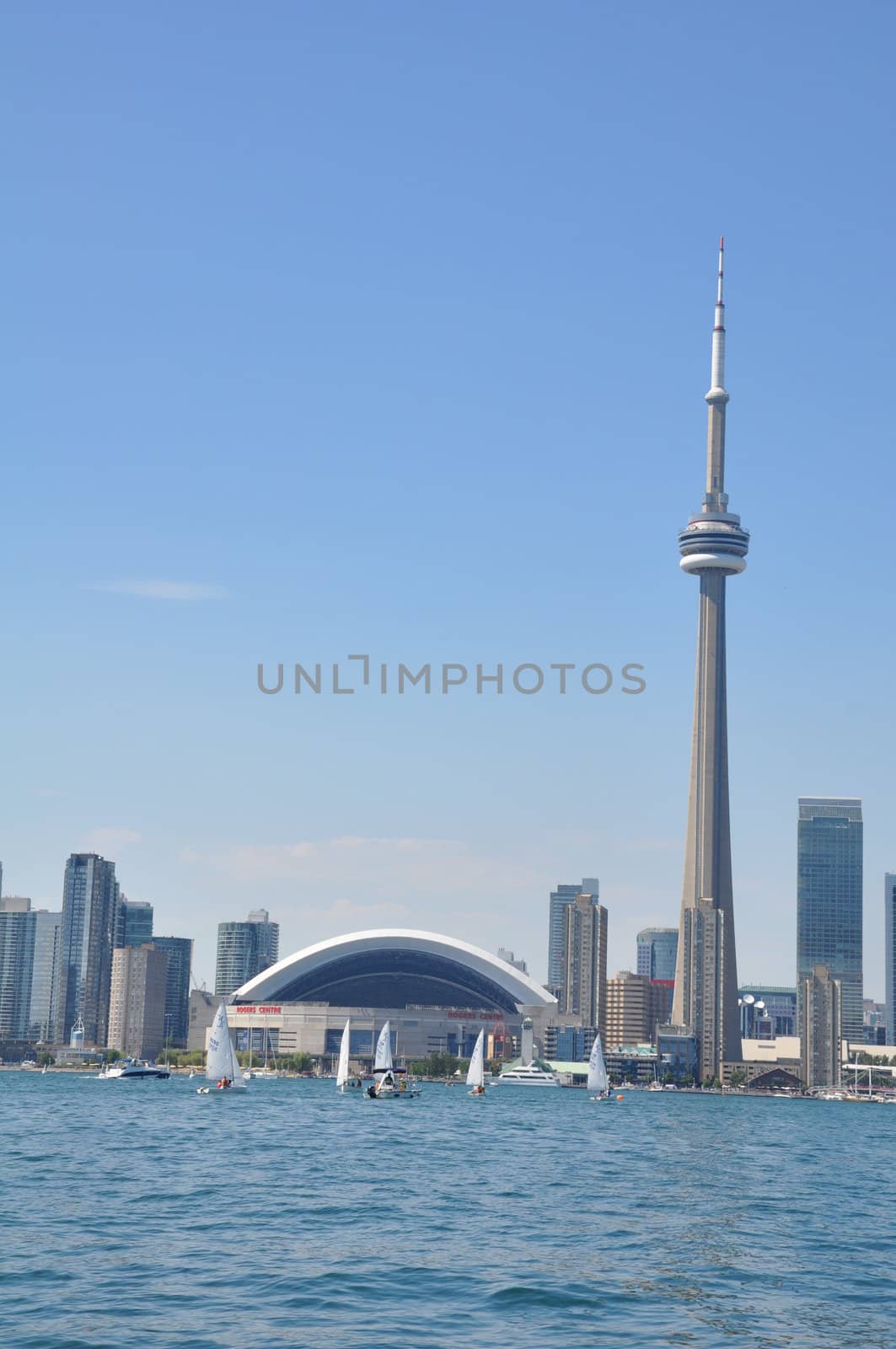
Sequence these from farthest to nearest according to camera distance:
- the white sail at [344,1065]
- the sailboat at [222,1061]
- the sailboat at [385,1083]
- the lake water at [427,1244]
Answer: the white sail at [344,1065]
the sailboat at [385,1083]
the sailboat at [222,1061]
the lake water at [427,1244]

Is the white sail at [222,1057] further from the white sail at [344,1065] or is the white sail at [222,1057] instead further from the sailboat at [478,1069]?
the sailboat at [478,1069]

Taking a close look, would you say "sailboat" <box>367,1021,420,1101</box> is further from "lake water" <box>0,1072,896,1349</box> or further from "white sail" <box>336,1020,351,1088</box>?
"lake water" <box>0,1072,896,1349</box>

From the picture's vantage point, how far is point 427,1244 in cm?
5050

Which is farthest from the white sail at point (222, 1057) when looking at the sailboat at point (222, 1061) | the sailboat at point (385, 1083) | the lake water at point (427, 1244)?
the lake water at point (427, 1244)

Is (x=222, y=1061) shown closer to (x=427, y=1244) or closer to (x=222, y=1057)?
(x=222, y=1057)

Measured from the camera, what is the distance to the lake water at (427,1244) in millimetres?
37875

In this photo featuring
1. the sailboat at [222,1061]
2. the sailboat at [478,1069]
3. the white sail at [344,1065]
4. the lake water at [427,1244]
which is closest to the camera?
the lake water at [427,1244]

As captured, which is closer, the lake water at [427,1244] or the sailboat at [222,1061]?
the lake water at [427,1244]

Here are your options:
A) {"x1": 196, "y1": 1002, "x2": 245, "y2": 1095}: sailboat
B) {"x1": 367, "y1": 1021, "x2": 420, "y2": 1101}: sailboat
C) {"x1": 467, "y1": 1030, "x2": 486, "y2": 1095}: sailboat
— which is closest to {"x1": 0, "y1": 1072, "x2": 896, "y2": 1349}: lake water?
{"x1": 196, "y1": 1002, "x2": 245, "y2": 1095}: sailboat

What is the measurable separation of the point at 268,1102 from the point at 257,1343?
123 m

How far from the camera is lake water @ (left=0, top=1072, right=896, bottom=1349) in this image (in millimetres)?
37875

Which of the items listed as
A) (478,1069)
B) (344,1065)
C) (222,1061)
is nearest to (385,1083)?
(222,1061)

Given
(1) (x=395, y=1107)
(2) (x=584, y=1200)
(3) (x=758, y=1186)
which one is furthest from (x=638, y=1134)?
(2) (x=584, y=1200)

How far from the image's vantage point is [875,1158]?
117 m
